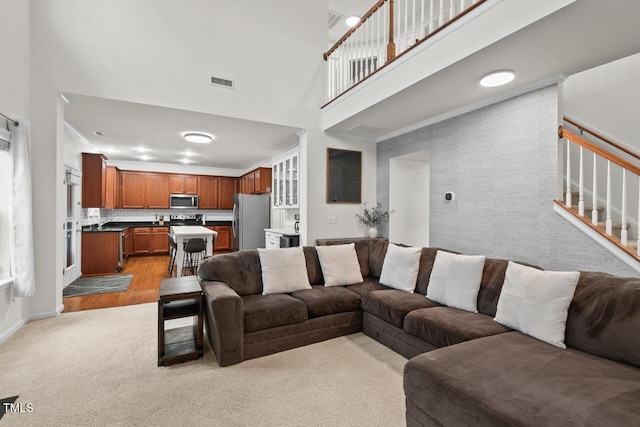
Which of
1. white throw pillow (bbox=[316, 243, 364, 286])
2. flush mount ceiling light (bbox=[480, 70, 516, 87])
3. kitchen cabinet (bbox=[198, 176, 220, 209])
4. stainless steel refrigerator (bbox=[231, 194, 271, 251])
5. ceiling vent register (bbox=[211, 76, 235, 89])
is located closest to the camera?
flush mount ceiling light (bbox=[480, 70, 516, 87])

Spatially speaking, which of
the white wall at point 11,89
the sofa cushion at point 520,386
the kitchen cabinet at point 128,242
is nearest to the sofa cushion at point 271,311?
the sofa cushion at point 520,386

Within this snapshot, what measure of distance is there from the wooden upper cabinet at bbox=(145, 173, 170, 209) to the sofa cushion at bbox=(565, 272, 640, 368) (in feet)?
28.8

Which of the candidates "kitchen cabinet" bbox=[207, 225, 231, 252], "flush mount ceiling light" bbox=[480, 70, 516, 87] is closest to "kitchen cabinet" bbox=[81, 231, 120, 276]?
"kitchen cabinet" bbox=[207, 225, 231, 252]

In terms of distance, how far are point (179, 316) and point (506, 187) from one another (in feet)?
11.5

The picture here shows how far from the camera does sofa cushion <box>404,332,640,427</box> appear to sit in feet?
3.91

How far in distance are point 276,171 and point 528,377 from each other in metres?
5.83

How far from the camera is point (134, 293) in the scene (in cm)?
446

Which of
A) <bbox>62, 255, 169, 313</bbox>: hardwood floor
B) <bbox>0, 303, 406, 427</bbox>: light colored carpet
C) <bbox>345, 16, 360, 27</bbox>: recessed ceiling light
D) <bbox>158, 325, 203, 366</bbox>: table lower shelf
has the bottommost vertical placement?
<bbox>0, 303, 406, 427</bbox>: light colored carpet

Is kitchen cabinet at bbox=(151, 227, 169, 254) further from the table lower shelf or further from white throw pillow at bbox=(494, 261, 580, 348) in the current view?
white throw pillow at bbox=(494, 261, 580, 348)

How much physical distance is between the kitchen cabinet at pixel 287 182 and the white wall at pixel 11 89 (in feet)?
11.5

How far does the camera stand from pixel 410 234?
519 cm

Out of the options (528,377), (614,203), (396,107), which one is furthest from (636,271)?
(396,107)

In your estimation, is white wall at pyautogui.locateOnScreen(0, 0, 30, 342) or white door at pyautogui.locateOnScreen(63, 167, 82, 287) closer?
white wall at pyautogui.locateOnScreen(0, 0, 30, 342)

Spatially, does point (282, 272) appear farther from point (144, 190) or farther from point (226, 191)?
point (144, 190)
